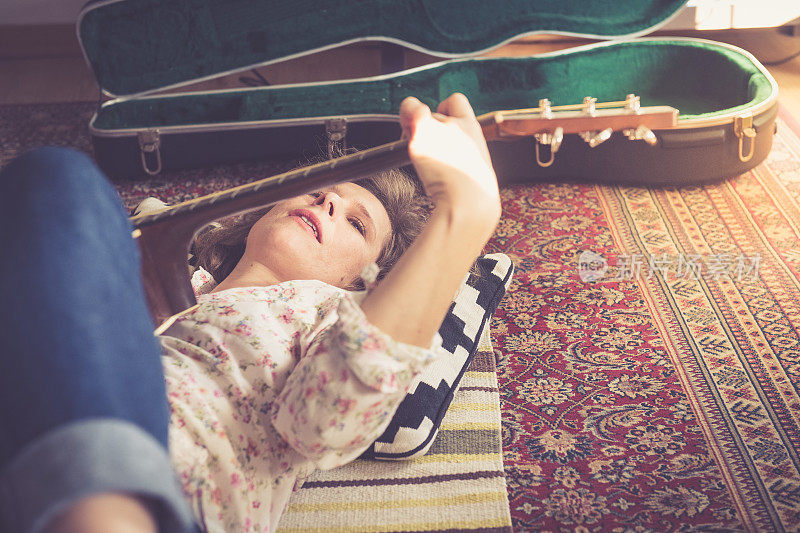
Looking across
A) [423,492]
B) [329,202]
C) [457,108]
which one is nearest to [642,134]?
[457,108]

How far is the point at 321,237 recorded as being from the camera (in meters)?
1.24

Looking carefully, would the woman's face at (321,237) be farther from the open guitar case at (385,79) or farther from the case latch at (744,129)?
the case latch at (744,129)

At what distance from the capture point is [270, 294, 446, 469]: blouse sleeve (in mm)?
802

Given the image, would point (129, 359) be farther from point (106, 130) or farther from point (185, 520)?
point (106, 130)

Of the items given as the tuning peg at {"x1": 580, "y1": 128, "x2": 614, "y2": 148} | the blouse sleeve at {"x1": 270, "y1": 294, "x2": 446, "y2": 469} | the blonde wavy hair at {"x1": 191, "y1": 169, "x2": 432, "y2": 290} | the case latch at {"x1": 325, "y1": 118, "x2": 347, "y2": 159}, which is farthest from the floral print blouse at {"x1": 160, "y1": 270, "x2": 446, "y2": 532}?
the case latch at {"x1": 325, "y1": 118, "x2": 347, "y2": 159}

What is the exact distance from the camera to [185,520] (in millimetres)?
606

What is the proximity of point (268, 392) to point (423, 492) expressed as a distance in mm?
328

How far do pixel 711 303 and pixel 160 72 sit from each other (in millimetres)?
1837

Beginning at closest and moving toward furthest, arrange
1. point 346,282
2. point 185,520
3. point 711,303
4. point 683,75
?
point 185,520
point 346,282
point 711,303
point 683,75

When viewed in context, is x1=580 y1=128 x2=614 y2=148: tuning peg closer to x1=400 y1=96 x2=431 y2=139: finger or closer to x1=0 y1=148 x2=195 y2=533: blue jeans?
x1=400 y1=96 x2=431 y2=139: finger

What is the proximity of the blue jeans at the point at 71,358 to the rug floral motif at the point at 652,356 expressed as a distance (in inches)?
26.6

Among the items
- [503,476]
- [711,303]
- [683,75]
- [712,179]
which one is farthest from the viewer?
[683,75]

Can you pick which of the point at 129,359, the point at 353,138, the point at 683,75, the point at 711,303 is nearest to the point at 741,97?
the point at 683,75

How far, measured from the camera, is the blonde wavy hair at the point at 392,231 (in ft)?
4.78
